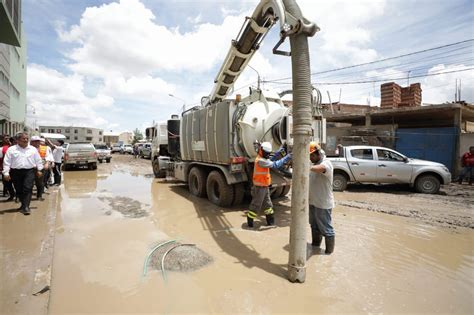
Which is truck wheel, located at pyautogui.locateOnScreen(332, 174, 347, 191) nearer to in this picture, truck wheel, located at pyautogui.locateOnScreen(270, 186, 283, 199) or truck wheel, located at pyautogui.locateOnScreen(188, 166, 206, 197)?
truck wheel, located at pyautogui.locateOnScreen(270, 186, 283, 199)

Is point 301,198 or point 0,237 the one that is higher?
point 301,198

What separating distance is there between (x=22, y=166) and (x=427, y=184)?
11.4 m

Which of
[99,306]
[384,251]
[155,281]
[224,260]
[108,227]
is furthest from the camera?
[108,227]

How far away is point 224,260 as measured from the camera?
409cm

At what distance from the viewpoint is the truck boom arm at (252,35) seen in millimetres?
3516

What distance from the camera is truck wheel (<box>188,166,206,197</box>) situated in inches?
325

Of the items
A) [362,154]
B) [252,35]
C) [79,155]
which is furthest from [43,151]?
[362,154]

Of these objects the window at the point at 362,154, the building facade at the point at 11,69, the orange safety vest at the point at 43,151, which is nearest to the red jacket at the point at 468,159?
the window at the point at 362,154

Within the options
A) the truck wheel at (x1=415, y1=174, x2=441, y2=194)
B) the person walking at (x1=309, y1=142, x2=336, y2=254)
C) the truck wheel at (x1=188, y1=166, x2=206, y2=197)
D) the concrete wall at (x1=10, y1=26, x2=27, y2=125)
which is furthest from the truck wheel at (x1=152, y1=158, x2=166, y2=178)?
the concrete wall at (x1=10, y1=26, x2=27, y2=125)

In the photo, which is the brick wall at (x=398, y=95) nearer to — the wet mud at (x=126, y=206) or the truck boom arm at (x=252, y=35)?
the truck boom arm at (x=252, y=35)

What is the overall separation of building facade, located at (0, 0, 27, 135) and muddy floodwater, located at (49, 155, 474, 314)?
8.05 meters

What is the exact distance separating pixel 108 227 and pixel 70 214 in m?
1.68

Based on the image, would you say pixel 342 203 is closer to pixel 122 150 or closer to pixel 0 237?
pixel 0 237

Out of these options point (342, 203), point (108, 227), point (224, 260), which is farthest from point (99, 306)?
point (342, 203)
